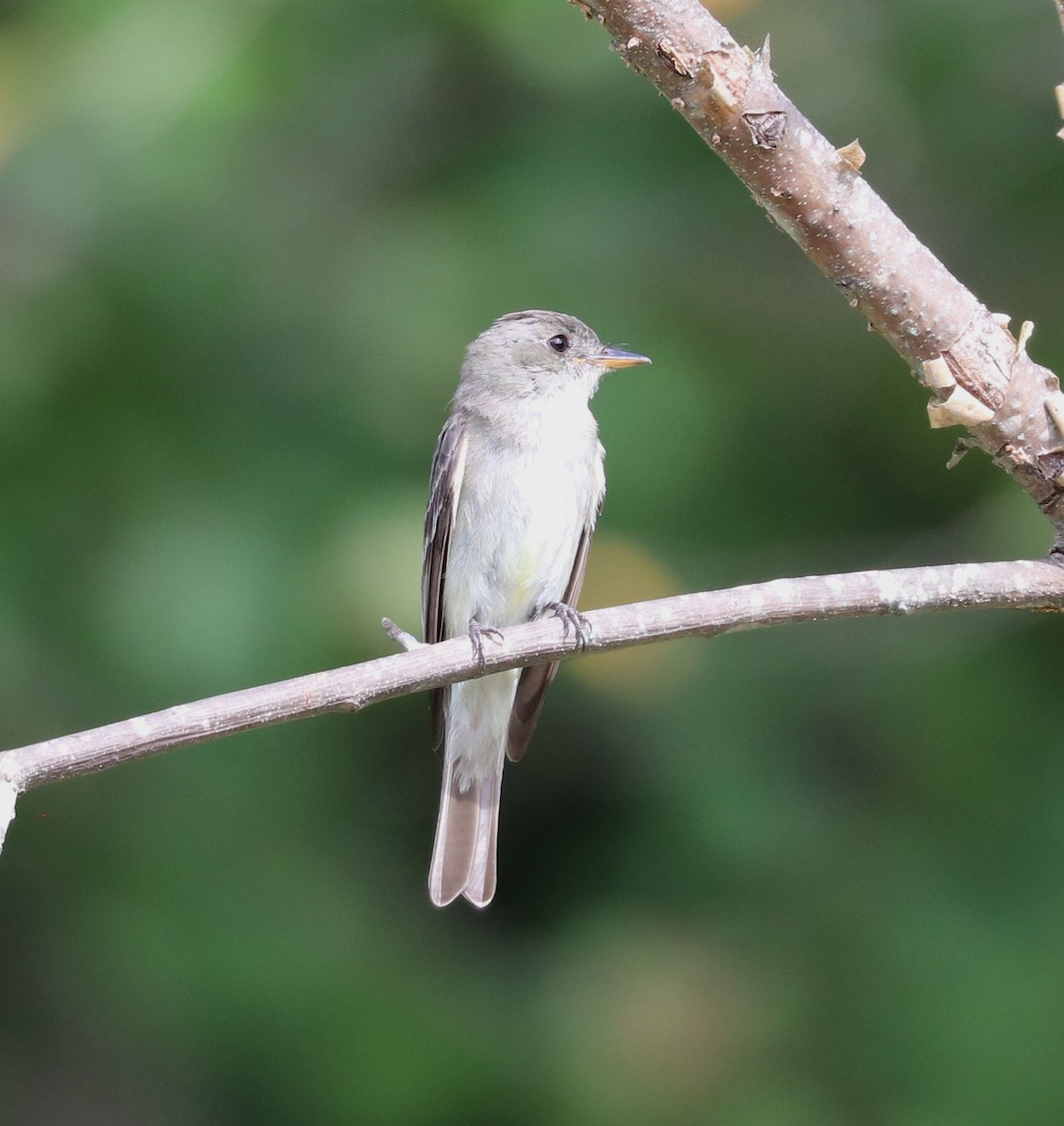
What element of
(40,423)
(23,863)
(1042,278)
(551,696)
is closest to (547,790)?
(551,696)

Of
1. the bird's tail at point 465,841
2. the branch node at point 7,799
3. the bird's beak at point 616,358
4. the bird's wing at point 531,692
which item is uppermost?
the bird's beak at point 616,358

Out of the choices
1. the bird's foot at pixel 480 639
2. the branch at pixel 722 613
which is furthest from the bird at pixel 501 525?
the branch at pixel 722 613

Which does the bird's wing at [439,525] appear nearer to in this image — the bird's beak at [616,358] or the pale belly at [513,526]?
the pale belly at [513,526]

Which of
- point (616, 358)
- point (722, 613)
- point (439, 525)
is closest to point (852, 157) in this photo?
point (722, 613)

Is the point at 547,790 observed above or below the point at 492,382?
below

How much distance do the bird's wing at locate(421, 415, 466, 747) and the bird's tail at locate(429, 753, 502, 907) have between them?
0.30 metres

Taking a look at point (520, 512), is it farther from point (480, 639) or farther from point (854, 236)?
point (854, 236)

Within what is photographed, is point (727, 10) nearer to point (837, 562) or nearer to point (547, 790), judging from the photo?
point (837, 562)

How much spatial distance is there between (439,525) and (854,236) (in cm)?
202

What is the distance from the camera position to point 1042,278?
478cm

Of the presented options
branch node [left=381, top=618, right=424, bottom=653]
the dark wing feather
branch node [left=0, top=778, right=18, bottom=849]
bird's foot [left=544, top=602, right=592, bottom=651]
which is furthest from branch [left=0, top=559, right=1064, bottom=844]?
the dark wing feather

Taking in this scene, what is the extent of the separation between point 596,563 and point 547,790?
822 millimetres

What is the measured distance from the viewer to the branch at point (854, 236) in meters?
2.30

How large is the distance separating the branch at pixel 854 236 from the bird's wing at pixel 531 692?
5.94ft
